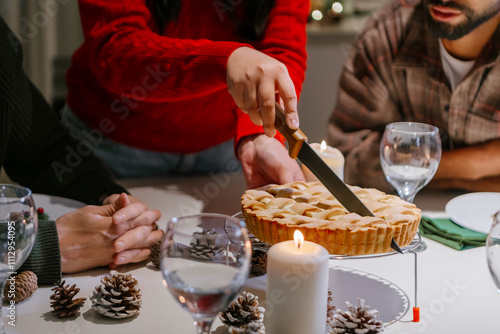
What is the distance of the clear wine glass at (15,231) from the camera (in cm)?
81

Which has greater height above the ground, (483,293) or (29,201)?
→ (29,201)

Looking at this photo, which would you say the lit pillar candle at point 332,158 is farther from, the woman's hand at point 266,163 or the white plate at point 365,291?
the white plate at point 365,291

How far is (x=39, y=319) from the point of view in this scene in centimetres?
92

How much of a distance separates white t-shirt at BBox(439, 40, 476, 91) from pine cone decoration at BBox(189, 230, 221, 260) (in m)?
1.20

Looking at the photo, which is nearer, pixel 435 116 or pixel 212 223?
pixel 212 223

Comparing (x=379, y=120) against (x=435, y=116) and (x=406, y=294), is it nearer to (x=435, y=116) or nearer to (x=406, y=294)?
(x=435, y=116)

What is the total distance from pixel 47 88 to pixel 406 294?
3.10m

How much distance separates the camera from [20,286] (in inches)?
37.5

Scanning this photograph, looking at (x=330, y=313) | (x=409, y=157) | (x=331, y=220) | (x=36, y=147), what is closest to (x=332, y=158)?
(x=409, y=157)

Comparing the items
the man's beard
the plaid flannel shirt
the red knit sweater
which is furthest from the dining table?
the man's beard

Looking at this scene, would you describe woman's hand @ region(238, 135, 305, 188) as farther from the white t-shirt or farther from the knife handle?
the white t-shirt

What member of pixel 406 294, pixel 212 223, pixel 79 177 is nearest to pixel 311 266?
pixel 212 223

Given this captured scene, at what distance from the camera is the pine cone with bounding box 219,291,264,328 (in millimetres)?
887

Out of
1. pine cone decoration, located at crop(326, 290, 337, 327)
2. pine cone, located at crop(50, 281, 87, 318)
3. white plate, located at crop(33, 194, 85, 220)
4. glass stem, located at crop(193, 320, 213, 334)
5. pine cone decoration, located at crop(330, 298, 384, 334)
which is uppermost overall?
glass stem, located at crop(193, 320, 213, 334)
